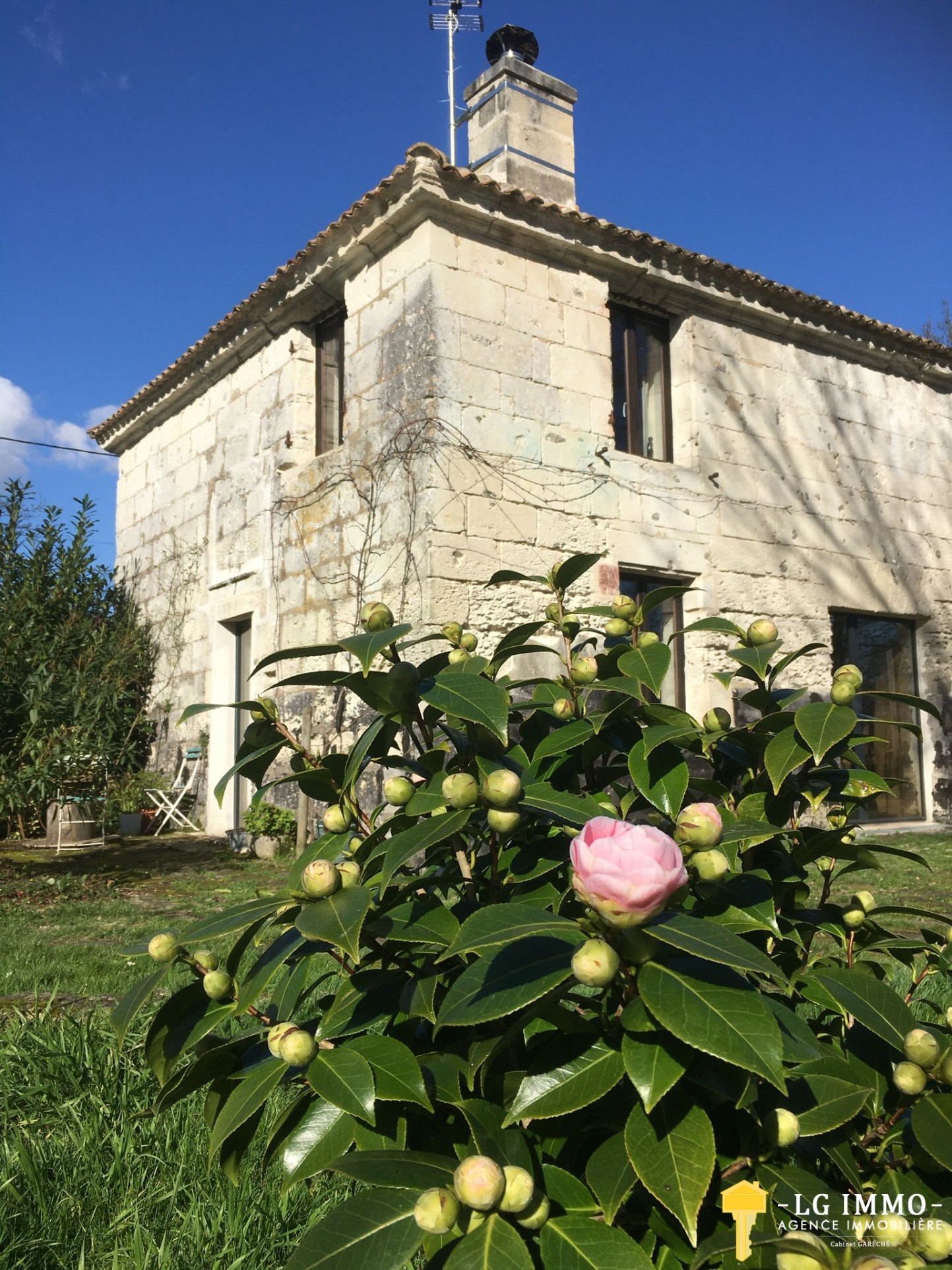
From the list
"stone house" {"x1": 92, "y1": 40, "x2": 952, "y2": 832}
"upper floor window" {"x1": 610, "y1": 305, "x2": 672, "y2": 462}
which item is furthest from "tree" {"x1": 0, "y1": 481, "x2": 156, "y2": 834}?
"upper floor window" {"x1": 610, "y1": 305, "x2": 672, "y2": 462}

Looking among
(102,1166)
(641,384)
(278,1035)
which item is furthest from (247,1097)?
(641,384)

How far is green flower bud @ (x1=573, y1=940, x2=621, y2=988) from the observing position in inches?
31.2

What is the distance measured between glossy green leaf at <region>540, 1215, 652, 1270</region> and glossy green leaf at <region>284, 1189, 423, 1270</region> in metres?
0.13

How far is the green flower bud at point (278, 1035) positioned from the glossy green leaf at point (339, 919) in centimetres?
12

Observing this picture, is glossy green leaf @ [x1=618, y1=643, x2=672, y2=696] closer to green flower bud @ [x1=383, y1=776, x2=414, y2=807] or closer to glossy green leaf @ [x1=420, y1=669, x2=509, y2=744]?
glossy green leaf @ [x1=420, y1=669, x2=509, y2=744]

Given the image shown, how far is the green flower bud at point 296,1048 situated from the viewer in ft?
3.21

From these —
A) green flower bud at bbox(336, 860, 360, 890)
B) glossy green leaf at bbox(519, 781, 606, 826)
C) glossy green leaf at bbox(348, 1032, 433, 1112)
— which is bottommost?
glossy green leaf at bbox(348, 1032, 433, 1112)

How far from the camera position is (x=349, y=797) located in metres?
1.28

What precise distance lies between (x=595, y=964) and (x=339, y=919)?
0.31m

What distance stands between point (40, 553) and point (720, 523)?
703cm

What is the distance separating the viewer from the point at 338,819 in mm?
1261

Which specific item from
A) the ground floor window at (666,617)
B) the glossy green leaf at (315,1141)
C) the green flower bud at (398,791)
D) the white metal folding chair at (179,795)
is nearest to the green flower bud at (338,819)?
the green flower bud at (398,791)

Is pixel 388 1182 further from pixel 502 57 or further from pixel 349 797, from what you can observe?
pixel 502 57

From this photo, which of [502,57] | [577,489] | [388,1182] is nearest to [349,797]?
[388,1182]
